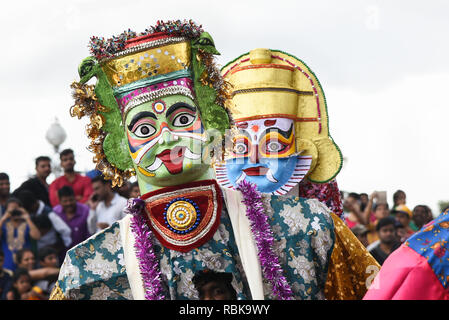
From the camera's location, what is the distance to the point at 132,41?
4.14 meters

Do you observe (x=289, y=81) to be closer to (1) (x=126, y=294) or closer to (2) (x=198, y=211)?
(2) (x=198, y=211)

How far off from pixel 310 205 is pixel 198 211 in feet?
1.97

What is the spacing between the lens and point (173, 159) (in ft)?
12.9

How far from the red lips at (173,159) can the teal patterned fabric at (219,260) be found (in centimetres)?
36

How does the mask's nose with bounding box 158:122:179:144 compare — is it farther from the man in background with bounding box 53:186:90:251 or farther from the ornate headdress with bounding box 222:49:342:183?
the man in background with bounding box 53:186:90:251

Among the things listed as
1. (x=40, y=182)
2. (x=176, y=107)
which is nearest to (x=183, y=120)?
(x=176, y=107)

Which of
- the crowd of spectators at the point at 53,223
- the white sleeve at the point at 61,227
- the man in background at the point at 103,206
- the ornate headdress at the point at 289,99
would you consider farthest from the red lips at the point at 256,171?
the white sleeve at the point at 61,227

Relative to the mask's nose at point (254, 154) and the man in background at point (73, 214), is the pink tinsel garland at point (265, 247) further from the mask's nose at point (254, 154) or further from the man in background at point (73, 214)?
the man in background at point (73, 214)

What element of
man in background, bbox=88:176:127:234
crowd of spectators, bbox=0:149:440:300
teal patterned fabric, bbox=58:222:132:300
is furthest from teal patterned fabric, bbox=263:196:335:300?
man in background, bbox=88:176:127:234

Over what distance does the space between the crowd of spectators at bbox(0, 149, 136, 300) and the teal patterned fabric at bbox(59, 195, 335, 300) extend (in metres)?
2.19

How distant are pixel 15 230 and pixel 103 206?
809 millimetres
